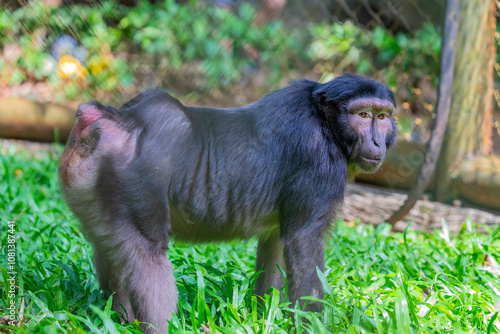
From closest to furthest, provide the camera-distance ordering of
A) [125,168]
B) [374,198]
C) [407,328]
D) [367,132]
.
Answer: [407,328] < [125,168] < [367,132] < [374,198]

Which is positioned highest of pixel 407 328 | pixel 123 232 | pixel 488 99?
pixel 488 99

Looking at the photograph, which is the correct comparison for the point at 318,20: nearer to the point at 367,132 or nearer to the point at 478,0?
the point at 478,0

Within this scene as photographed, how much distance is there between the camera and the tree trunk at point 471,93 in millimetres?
5246

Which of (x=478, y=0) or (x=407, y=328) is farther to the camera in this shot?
(x=478, y=0)

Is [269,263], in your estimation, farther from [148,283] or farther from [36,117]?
[36,117]

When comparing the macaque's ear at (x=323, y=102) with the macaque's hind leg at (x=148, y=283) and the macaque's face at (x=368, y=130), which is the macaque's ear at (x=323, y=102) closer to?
the macaque's face at (x=368, y=130)

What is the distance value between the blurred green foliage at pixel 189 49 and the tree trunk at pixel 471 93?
1068 mm

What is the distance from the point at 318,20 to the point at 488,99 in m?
2.50

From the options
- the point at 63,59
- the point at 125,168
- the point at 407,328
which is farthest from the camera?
the point at 63,59

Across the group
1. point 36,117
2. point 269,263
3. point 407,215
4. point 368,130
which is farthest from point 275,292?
point 36,117

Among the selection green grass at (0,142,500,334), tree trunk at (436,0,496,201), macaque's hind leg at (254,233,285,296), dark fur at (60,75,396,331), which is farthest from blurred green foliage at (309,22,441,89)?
macaque's hind leg at (254,233,285,296)

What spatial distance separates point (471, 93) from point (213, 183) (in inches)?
139

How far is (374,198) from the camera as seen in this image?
5.87 metres

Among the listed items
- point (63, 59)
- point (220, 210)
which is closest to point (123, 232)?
point (220, 210)
